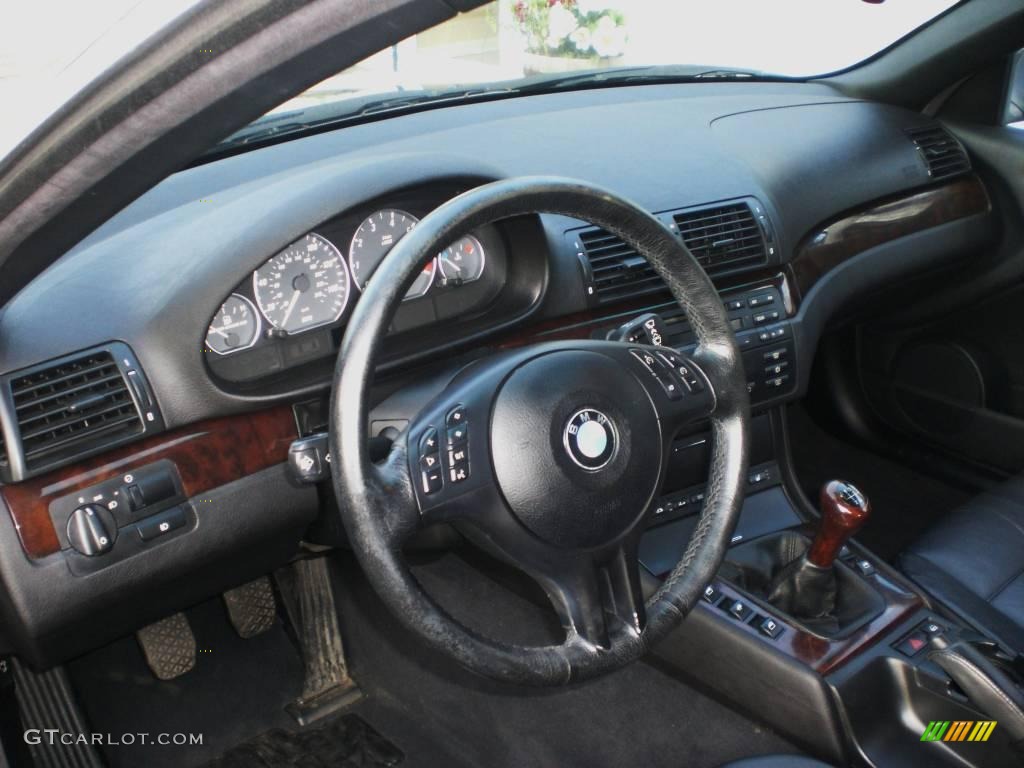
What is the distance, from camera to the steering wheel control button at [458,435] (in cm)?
141

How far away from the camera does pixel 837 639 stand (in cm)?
200

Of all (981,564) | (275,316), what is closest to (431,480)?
(275,316)

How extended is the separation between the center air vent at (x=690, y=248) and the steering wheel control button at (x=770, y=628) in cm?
68

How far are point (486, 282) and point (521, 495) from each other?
2.25 feet

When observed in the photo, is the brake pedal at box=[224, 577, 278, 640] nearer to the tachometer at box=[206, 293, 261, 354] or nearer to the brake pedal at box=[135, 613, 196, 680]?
the brake pedal at box=[135, 613, 196, 680]

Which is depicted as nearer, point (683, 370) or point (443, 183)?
point (683, 370)

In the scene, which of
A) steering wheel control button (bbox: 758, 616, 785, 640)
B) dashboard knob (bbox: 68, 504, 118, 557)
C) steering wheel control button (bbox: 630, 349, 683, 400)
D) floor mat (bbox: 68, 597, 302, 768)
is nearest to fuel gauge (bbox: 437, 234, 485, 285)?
steering wheel control button (bbox: 630, 349, 683, 400)

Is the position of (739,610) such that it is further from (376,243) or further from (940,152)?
(940,152)

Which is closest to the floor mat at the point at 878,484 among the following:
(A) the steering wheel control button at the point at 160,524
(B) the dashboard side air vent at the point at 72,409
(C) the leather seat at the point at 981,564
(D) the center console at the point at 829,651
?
(C) the leather seat at the point at 981,564

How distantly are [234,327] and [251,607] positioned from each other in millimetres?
1136

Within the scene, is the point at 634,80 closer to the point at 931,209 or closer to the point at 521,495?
the point at 931,209

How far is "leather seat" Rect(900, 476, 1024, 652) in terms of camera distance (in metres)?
2.07

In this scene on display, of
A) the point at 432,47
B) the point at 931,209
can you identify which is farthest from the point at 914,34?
the point at 432,47

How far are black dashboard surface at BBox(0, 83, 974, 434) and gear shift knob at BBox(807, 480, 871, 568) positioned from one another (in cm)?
59
